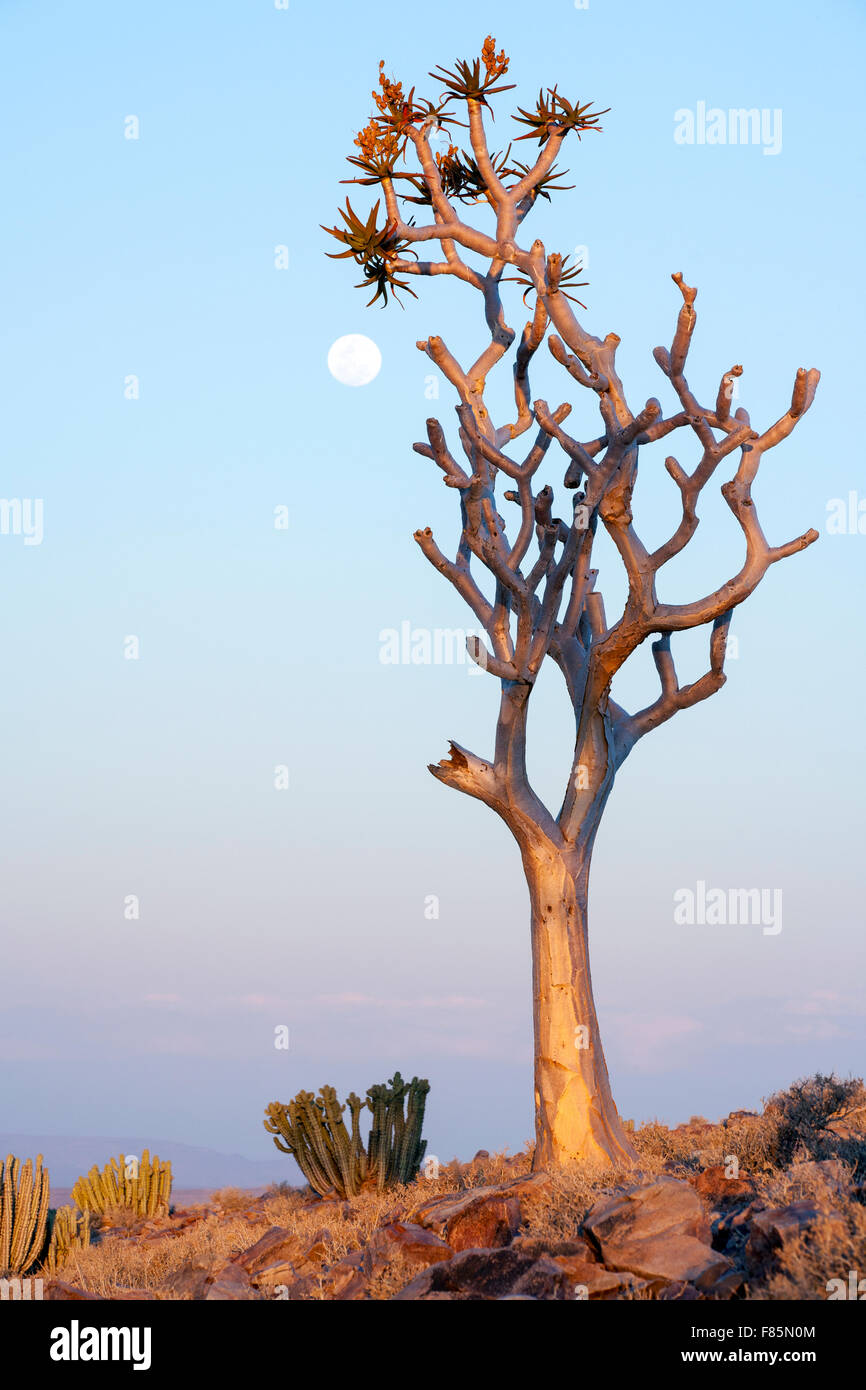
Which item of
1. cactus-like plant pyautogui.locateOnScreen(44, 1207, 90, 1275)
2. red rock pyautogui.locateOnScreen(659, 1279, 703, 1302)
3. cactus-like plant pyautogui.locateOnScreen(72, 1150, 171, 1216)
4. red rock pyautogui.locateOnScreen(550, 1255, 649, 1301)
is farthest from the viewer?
cactus-like plant pyautogui.locateOnScreen(72, 1150, 171, 1216)

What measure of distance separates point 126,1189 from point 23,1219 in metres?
3.38

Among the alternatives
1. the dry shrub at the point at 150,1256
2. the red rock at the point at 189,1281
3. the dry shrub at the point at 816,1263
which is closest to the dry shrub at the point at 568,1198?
the dry shrub at the point at 816,1263

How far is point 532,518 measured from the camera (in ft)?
37.7

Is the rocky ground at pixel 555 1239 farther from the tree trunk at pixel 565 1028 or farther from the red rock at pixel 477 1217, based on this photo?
the tree trunk at pixel 565 1028

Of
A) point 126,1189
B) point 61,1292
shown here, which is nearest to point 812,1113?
point 61,1292

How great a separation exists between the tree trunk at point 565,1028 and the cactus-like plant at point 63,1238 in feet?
14.7

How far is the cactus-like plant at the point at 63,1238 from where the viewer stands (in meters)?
11.3

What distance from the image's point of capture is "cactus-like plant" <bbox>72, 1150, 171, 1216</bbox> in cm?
1427

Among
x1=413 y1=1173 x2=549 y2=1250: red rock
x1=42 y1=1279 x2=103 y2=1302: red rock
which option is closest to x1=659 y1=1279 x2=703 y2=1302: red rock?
x1=413 y1=1173 x2=549 y2=1250: red rock

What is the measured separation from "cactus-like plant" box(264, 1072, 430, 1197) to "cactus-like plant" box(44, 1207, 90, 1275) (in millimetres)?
2227

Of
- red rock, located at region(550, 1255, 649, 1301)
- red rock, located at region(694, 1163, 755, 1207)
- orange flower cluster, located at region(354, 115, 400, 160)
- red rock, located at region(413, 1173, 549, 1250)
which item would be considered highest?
orange flower cluster, located at region(354, 115, 400, 160)

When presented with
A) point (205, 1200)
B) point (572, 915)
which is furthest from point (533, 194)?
point (205, 1200)

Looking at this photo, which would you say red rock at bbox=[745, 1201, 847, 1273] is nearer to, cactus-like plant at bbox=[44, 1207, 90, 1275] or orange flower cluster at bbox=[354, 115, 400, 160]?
cactus-like plant at bbox=[44, 1207, 90, 1275]
